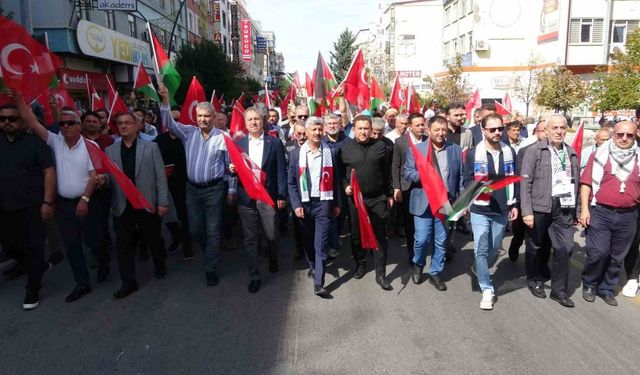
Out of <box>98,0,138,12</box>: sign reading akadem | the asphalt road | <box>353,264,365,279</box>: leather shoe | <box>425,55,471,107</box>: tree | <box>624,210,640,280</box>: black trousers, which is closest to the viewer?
the asphalt road

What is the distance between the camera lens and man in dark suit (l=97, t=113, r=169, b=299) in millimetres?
5172

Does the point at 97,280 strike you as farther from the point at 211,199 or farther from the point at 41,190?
the point at 211,199

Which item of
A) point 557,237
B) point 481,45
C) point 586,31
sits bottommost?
point 557,237

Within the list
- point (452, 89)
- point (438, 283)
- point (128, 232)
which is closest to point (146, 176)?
point (128, 232)

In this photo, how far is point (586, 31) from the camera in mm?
38812

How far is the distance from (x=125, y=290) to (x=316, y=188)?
7.31ft

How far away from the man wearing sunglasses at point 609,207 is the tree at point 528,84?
119ft

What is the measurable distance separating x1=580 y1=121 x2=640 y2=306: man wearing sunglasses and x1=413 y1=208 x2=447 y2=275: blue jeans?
1.37 m

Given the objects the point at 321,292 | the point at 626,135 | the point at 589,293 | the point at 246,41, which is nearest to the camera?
the point at 626,135

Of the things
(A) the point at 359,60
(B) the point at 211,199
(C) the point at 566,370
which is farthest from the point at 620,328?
(A) the point at 359,60

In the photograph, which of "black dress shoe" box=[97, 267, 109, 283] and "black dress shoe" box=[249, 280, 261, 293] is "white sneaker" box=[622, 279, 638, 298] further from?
"black dress shoe" box=[97, 267, 109, 283]

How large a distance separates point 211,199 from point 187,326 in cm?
154

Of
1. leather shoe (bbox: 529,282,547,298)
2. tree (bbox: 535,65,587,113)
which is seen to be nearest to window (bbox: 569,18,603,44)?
tree (bbox: 535,65,587,113)

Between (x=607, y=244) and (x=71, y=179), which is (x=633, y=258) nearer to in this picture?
(x=607, y=244)
